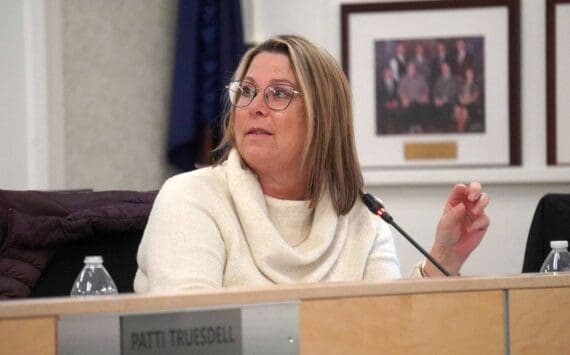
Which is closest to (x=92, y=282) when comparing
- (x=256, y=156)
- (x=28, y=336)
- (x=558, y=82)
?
(x=256, y=156)

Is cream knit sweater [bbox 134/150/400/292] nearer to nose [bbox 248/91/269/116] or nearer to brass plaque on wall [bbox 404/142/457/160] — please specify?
nose [bbox 248/91/269/116]

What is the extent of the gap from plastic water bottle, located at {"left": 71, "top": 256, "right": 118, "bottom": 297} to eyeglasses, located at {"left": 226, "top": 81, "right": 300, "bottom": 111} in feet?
1.59

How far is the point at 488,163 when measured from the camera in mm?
4184

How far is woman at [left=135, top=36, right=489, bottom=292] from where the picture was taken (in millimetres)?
2068

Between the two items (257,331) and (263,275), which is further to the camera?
(263,275)

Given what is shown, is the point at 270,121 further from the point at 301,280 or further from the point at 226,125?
the point at 301,280

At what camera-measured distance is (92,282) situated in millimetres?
2107

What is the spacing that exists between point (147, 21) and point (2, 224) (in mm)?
2211

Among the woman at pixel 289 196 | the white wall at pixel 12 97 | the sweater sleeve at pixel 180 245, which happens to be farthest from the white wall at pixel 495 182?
the sweater sleeve at pixel 180 245

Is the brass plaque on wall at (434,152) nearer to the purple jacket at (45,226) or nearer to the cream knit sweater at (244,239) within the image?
the cream knit sweater at (244,239)

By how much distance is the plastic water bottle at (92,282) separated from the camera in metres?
2.08

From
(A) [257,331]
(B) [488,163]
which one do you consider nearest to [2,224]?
(A) [257,331]

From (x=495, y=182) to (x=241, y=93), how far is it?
217 centimetres

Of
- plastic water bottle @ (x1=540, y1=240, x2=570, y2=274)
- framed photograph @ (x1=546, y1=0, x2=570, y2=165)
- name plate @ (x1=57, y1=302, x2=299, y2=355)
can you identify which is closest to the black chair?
plastic water bottle @ (x1=540, y1=240, x2=570, y2=274)
